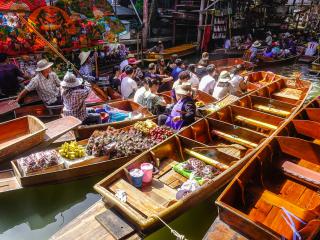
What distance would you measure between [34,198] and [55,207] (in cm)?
47

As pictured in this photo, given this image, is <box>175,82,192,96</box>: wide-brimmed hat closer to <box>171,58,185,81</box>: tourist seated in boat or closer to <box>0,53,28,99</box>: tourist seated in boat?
<box>171,58,185,81</box>: tourist seated in boat

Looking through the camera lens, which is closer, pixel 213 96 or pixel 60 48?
pixel 213 96

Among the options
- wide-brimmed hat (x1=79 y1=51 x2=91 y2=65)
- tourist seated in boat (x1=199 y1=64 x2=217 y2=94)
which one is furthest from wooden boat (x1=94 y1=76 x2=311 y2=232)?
wide-brimmed hat (x1=79 y1=51 x2=91 y2=65)

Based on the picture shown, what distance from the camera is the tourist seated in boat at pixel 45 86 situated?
694cm

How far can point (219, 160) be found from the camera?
5258 mm

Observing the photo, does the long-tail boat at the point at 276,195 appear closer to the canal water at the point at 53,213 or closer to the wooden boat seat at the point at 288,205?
the wooden boat seat at the point at 288,205

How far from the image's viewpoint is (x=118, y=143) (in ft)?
18.6

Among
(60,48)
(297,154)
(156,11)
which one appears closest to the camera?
(297,154)

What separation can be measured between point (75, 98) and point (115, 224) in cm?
332

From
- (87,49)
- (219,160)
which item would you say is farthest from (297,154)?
(87,49)

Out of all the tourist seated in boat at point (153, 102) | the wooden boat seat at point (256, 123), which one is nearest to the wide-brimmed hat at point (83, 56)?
the tourist seated in boat at point (153, 102)

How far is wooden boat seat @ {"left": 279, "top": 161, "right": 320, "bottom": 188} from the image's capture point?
14.8 feet

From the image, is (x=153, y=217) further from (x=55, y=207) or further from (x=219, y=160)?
(x=55, y=207)

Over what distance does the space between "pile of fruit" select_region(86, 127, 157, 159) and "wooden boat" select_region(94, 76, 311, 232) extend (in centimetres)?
66
